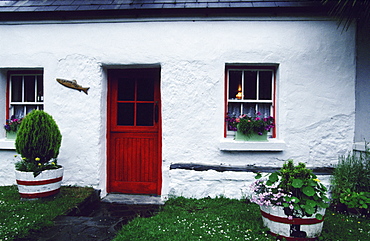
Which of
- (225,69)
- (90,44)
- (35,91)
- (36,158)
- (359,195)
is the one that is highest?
(90,44)

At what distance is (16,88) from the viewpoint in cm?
531

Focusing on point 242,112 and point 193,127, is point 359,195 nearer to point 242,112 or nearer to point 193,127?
point 242,112

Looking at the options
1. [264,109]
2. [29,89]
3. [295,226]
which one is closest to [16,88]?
[29,89]

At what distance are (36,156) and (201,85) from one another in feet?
10.1

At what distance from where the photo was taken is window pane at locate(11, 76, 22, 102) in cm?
530

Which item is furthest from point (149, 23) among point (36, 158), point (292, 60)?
point (36, 158)

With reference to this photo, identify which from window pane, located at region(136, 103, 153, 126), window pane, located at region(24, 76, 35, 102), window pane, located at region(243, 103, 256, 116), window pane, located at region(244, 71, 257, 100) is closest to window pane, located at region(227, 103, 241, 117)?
window pane, located at region(243, 103, 256, 116)

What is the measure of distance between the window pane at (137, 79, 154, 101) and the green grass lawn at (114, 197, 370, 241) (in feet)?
7.13

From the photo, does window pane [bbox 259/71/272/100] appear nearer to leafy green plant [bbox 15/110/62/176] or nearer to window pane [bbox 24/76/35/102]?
leafy green plant [bbox 15/110/62/176]

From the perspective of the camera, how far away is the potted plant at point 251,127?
14.9 ft

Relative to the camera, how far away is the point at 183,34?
4.75m

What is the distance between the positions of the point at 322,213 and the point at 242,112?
2355 millimetres

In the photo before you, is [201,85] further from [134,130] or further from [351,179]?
[351,179]

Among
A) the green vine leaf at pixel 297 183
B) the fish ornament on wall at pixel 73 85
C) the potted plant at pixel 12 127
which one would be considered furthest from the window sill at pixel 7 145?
the green vine leaf at pixel 297 183
